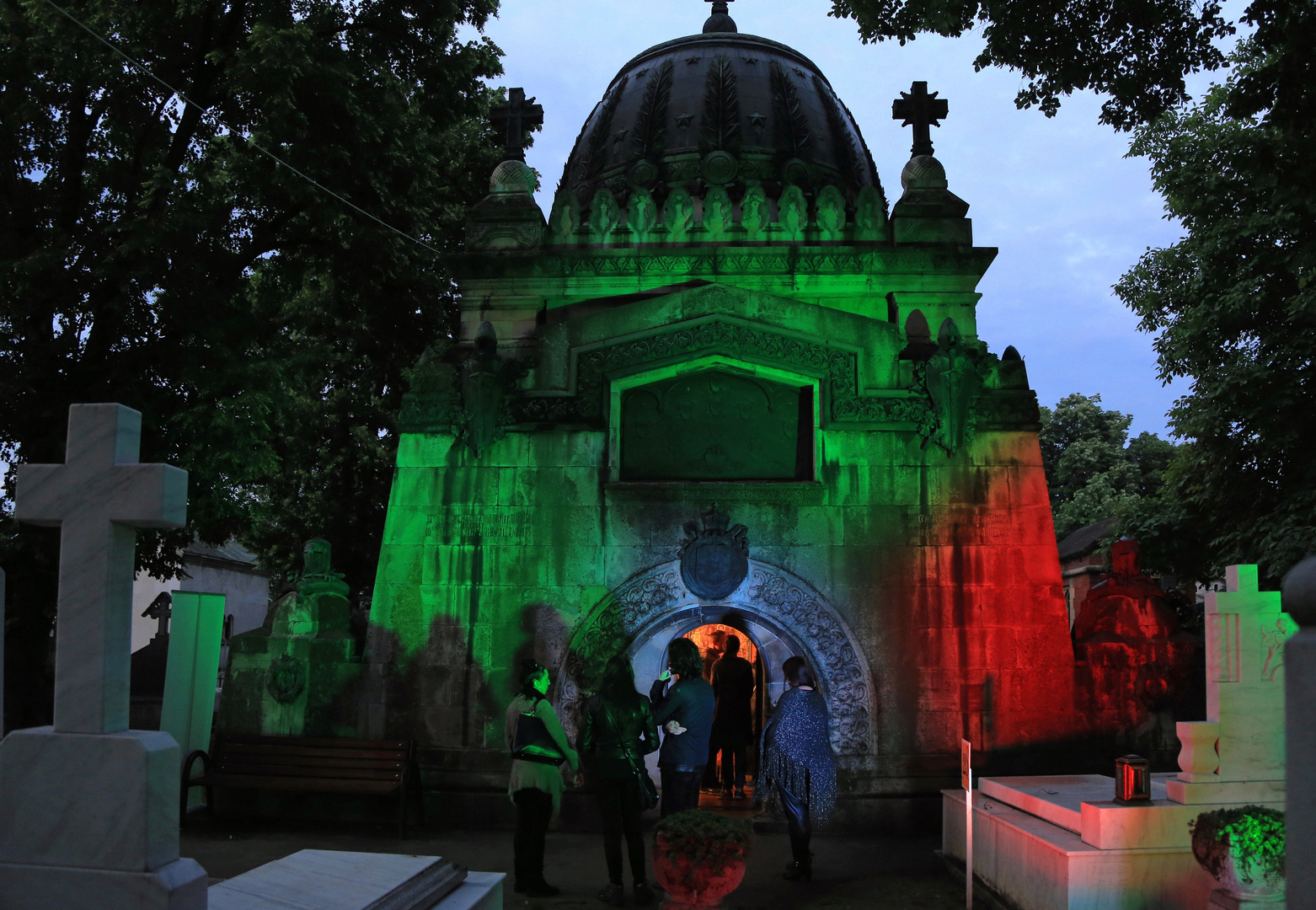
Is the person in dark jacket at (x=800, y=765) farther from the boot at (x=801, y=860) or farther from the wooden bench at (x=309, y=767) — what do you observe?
the wooden bench at (x=309, y=767)

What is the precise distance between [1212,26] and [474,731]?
11019 millimetres

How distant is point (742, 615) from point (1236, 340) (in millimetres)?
→ 12192

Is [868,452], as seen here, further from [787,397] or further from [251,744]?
[251,744]

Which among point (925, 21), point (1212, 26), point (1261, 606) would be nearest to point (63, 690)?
point (1261, 606)

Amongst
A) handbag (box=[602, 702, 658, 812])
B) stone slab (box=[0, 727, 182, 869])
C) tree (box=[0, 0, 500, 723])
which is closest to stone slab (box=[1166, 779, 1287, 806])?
handbag (box=[602, 702, 658, 812])

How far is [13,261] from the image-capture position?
1322cm

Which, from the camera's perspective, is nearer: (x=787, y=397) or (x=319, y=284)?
(x=787, y=397)

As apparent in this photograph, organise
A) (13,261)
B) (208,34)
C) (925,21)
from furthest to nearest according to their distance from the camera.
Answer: (208,34) < (13,261) < (925,21)

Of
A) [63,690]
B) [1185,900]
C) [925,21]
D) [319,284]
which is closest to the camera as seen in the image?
[63,690]

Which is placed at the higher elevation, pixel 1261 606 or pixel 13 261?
pixel 13 261

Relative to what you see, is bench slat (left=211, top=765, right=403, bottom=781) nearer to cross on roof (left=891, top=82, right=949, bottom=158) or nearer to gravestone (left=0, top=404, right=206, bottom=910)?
gravestone (left=0, top=404, right=206, bottom=910)

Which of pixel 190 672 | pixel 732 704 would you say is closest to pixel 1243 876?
pixel 732 704

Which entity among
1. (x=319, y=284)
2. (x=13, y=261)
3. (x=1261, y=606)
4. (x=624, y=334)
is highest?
(x=319, y=284)

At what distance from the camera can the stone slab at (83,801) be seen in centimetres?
409
